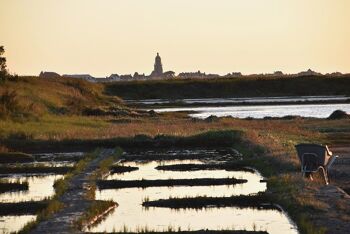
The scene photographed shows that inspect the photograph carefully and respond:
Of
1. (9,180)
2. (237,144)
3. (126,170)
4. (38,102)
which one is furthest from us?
(38,102)

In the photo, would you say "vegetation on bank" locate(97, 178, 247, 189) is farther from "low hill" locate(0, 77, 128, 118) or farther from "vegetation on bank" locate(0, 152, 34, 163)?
"low hill" locate(0, 77, 128, 118)

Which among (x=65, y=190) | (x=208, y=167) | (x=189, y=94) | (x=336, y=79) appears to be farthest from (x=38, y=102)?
(x=336, y=79)

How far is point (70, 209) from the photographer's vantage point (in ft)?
55.1

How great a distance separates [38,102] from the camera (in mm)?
50250

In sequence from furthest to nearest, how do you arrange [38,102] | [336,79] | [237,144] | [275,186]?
[336,79], [38,102], [237,144], [275,186]

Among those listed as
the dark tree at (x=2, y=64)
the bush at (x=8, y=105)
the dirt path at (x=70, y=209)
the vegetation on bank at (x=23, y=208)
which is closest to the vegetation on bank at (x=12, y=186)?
the dirt path at (x=70, y=209)

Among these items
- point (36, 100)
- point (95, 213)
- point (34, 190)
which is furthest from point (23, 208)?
point (36, 100)

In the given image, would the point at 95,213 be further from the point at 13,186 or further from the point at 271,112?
the point at 271,112

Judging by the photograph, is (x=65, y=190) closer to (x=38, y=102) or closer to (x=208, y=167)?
(x=208, y=167)

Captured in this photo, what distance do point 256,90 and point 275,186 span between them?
103549 mm

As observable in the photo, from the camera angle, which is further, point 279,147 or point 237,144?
point 237,144

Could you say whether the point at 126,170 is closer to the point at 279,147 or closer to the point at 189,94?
the point at 279,147

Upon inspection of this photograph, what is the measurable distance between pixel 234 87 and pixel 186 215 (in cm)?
10529

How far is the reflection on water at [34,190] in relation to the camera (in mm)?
19297
